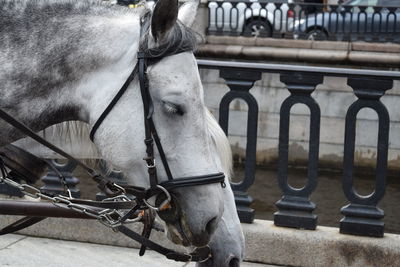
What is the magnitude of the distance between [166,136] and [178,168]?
122mm

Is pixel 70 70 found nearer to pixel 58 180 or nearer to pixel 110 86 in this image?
pixel 110 86

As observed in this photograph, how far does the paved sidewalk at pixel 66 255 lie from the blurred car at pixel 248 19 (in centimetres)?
949

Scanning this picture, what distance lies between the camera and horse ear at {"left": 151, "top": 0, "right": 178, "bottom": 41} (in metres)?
2.92

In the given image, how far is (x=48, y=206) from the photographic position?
433cm

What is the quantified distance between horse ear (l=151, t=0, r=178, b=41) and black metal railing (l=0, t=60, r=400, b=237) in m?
2.80

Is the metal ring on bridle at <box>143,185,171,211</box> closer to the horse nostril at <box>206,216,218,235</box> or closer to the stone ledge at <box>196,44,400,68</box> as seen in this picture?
the horse nostril at <box>206,216,218,235</box>

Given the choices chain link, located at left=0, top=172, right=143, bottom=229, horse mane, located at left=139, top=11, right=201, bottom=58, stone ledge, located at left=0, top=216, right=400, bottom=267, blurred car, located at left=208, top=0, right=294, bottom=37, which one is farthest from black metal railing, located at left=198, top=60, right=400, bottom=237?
blurred car, located at left=208, top=0, right=294, bottom=37

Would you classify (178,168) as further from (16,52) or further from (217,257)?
(217,257)

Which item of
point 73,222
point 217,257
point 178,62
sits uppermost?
point 178,62

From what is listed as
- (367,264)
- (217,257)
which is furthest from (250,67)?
(217,257)

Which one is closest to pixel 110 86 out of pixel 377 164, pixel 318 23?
pixel 377 164

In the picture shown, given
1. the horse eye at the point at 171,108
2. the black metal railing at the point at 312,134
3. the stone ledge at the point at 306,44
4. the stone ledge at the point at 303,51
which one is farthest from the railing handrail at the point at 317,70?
the stone ledge at the point at 306,44

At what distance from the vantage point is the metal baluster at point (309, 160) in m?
5.81

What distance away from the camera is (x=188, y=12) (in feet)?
11.0
